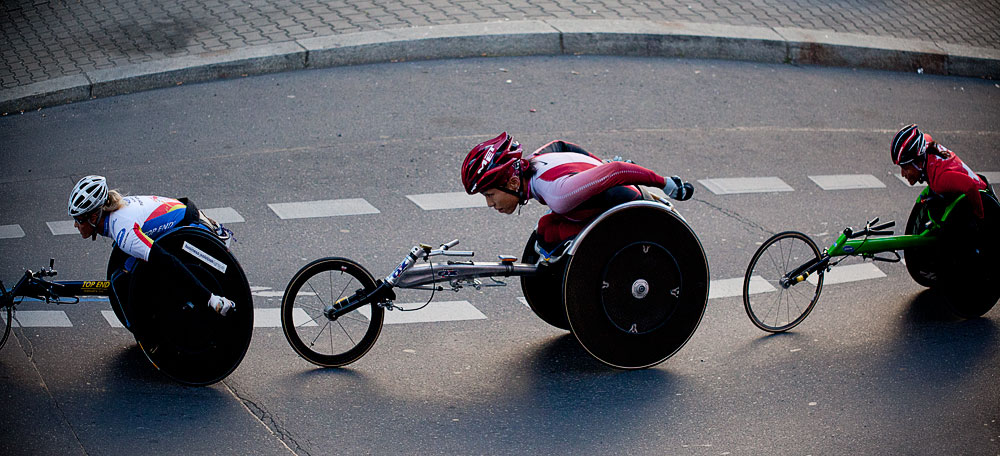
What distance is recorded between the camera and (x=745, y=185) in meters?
8.28

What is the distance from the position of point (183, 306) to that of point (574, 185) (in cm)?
240

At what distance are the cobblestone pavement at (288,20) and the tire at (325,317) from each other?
223 inches

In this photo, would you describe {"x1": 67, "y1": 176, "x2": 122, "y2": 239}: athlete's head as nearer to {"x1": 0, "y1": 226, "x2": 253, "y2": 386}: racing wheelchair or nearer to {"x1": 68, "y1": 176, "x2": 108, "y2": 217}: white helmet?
{"x1": 68, "y1": 176, "x2": 108, "y2": 217}: white helmet

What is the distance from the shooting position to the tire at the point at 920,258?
640 centimetres

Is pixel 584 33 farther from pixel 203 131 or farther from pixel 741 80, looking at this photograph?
pixel 203 131

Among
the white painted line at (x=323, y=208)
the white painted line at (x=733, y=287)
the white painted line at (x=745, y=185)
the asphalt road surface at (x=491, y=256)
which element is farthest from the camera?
the white painted line at (x=745, y=185)

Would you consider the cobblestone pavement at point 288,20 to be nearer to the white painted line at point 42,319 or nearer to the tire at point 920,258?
the white painted line at point 42,319

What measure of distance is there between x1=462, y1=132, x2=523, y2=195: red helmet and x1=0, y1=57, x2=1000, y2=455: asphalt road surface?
1.27 meters

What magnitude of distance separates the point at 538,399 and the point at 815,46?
7377 millimetres

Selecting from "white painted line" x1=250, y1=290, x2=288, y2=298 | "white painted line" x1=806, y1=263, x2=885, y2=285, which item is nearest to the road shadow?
"white painted line" x1=806, y1=263, x2=885, y2=285

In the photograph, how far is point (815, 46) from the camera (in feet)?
36.4

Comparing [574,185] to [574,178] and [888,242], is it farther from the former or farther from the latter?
[888,242]

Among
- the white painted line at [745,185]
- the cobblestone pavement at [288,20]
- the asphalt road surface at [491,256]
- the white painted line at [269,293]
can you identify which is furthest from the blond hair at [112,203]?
the cobblestone pavement at [288,20]

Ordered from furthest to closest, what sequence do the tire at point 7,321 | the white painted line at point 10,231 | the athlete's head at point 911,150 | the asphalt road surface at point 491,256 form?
the white painted line at point 10,231, the athlete's head at point 911,150, the tire at point 7,321, the asphalt road surface at point 491,256
